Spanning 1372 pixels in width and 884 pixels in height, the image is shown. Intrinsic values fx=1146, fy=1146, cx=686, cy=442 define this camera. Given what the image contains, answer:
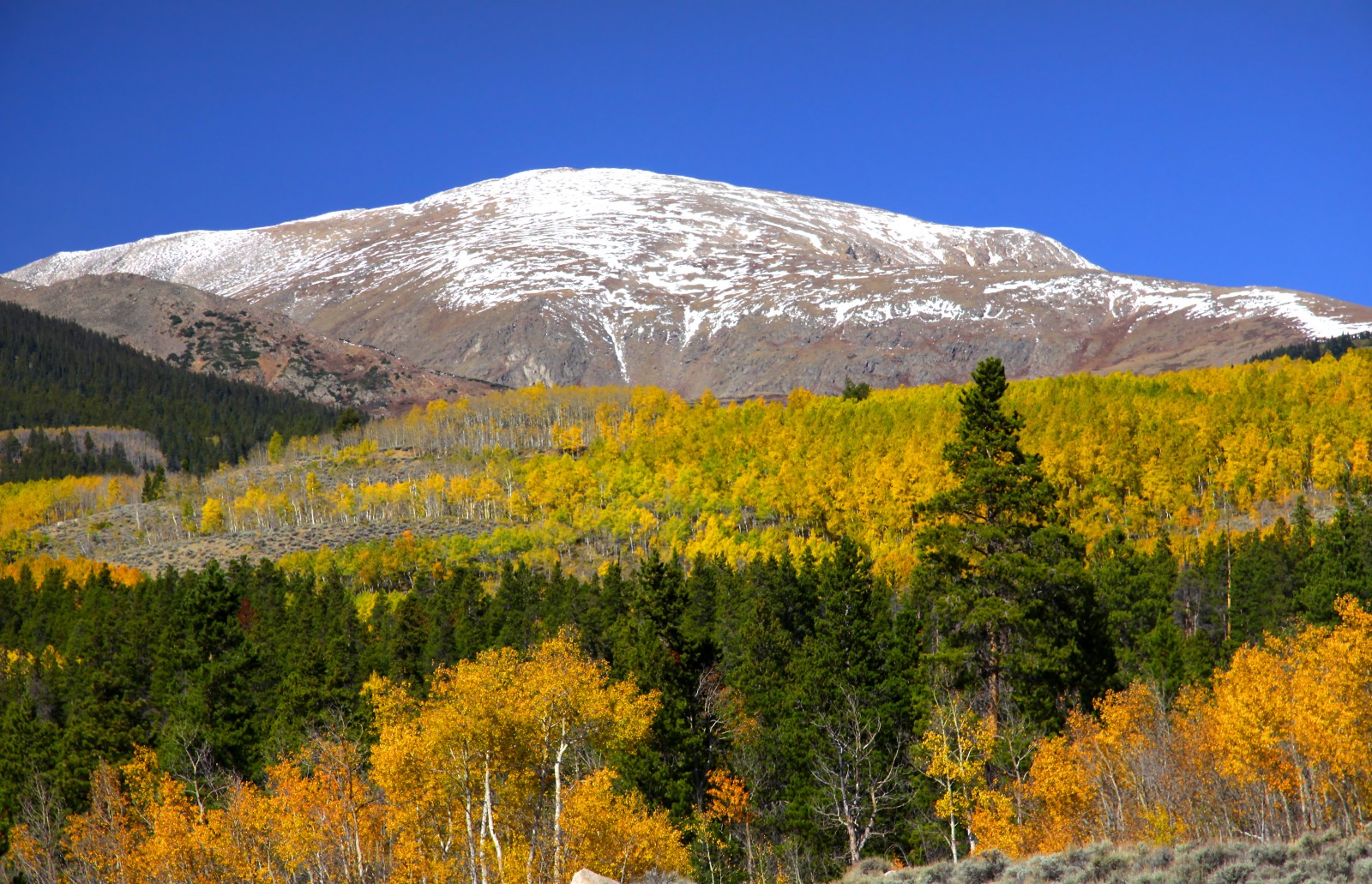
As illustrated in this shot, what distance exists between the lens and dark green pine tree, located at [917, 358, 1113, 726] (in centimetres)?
3669

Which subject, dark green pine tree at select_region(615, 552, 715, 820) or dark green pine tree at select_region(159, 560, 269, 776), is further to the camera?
dark green pine tree at select_region(159, 560, 269, 776)

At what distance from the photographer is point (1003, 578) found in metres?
37.4

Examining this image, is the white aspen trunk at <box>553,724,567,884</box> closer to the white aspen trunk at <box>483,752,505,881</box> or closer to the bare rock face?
the white aspen trunk at <box>483,752,505,881</box>

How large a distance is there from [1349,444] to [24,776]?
388ft

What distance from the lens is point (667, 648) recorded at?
179 feet

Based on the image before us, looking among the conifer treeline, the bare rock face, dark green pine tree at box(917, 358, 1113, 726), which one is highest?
dark green pine tree at box(917, 358, 1113, 726)

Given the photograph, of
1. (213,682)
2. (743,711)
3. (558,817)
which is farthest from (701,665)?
(213,682)

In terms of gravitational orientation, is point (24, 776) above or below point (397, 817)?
below

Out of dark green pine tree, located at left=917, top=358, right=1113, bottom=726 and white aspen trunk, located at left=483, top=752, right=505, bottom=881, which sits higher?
dark green pine tree, located at left=917, top=358, right=1113, bottom=726

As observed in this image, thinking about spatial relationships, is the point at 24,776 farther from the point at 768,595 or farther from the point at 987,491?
the point at 987,491

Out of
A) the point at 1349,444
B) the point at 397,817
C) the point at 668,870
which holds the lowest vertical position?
the point at 668,870

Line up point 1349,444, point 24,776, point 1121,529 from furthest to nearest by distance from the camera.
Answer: point 1349,444, point 1121,529, point 24,776

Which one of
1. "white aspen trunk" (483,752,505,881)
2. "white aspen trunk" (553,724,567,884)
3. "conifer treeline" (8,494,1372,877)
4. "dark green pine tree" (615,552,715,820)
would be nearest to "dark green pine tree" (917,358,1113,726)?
"conifer treeline" (8,494,1372,877)

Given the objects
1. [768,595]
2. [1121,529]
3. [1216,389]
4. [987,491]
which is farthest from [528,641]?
[1216,389]
